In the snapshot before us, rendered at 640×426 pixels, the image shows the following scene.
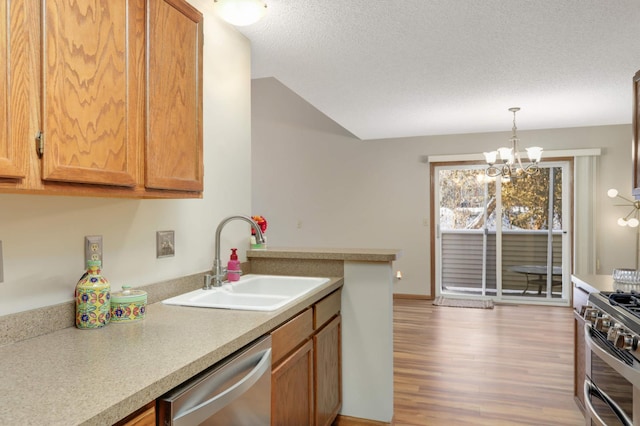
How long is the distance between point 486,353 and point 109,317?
325 centimetres

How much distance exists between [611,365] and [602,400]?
26 cm

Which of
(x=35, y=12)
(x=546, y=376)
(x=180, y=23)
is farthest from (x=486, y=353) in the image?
(x=35, y=12)

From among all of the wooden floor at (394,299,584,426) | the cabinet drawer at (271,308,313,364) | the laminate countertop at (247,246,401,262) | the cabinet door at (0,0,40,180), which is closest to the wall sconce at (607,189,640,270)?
the wooden floor at (394,299,584,426)

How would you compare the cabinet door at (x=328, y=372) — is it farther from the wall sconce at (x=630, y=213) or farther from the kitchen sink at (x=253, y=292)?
the wall sconce at (x=630, y=213)

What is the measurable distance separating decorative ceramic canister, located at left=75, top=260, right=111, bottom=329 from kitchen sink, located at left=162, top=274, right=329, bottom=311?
1.18 ft

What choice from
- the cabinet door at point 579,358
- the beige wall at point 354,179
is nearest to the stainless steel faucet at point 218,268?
the cabinet door at point 579,358

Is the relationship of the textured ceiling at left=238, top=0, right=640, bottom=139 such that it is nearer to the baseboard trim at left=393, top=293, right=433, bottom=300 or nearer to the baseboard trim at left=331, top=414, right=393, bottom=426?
the baseboard trim at left=331, top=414, right=393, bottom=426

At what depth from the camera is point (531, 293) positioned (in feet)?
19.3

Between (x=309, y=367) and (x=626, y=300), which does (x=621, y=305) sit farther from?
(x=309, y=367)

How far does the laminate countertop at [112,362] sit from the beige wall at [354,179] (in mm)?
4704

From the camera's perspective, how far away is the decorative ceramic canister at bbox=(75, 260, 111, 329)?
1406 millimetres

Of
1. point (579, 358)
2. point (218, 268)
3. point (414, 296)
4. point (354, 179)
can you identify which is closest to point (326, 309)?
point (218, 268)

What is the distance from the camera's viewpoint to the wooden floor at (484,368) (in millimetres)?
2656

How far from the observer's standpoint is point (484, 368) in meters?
3.41
